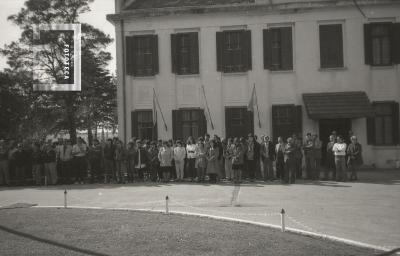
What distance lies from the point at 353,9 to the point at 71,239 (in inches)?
726

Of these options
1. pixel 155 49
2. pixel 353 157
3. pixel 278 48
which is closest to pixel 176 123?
pixel 155 49

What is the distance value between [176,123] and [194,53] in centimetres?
357

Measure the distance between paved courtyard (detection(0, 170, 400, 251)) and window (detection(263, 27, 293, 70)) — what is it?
6.81 meters

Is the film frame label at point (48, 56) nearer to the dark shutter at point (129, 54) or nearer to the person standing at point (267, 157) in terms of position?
the dark shutter at point (129, 54)

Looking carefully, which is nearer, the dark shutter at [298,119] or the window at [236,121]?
the dark shutter at [298,119]

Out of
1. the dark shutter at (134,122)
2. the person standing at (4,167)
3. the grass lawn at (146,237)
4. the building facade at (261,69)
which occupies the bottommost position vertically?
the grass lawn at (146,237)

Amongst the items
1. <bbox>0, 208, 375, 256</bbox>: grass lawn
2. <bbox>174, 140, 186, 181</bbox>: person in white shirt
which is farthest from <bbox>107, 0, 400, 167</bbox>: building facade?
<bbox>0, 208, 375, 256</bbox>: grass lawn

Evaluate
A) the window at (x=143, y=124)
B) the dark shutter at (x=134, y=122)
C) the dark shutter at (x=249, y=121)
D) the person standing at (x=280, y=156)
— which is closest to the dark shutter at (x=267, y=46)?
the dark shutter at (x=249, y=121)

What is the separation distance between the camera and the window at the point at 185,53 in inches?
920

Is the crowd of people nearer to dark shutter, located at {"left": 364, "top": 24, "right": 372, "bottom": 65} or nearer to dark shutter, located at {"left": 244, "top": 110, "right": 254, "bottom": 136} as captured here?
dark shutter, located at {"left": 244, "top": 110, "right": 254, "bottom": 136}

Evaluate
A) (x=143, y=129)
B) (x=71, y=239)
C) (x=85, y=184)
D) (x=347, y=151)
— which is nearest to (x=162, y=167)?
(x=85, y=184)

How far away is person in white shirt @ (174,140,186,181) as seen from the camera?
18.8 meters

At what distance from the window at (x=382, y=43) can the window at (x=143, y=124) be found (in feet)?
35.5

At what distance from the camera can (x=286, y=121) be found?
22609 mm
